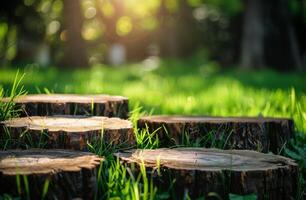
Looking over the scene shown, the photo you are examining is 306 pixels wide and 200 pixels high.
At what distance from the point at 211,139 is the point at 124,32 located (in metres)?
34.4

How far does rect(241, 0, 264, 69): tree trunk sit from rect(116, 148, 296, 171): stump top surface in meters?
12.6

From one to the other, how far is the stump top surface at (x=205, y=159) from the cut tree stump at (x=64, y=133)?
0.23 m

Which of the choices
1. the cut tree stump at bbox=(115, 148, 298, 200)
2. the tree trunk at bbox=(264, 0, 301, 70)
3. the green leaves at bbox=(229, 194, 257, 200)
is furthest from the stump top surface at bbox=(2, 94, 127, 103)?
the tree trunk at bbox=(264, 0, 301, 70)

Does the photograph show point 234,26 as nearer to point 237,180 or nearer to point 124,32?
point 124,32

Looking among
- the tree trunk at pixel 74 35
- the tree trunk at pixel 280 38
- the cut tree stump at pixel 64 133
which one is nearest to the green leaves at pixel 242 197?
the cut tree stump at pixel 64 133

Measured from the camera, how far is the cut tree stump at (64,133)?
A: 320cm

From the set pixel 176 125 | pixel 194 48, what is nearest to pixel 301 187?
pixel 176 125

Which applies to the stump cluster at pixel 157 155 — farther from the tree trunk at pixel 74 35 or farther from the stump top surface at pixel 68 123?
the tree trunk at pixel 74 35

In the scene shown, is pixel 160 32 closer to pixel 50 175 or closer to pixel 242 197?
pixel 242 197

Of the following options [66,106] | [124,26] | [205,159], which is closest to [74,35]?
[66,106]

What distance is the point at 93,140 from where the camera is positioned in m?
3.26

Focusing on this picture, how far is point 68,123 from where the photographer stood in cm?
349

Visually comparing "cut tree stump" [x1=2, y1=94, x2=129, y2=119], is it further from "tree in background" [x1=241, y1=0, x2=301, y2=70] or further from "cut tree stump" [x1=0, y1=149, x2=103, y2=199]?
"tree in background" [x1=241, y1=0, x2=301, y2=70]

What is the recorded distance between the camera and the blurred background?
15609 mm
